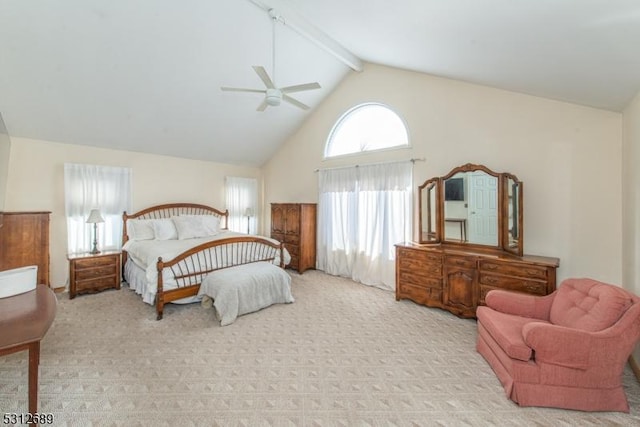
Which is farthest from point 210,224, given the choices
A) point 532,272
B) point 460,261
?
point 532,272

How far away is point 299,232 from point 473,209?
3.18 metres

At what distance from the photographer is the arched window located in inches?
179

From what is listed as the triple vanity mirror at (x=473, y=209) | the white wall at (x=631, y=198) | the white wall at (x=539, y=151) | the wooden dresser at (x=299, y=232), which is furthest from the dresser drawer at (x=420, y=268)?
the wooden dresser at (x=299, y=232)

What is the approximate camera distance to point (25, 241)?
3625 millimetres

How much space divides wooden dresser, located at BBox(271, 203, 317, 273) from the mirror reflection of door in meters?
3.04

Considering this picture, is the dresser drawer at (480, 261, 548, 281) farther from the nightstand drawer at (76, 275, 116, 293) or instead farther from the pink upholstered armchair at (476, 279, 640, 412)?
the nightstand drawer at (76, 275, 116, 293)

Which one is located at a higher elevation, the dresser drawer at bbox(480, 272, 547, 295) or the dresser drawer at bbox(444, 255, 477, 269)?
the dresser drawer at bbox(444, 255, 477, 269)

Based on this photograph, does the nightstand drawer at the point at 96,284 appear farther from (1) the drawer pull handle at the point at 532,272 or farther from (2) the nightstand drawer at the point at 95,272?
(1) the drawer pull handle at the point at 532,272

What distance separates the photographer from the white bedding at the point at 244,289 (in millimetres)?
3205

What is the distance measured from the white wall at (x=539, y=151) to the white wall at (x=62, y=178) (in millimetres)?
4279

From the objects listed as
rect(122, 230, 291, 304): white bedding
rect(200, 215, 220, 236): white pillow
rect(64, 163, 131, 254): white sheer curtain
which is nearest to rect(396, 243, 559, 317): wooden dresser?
rect(122, 230, 291, 304): white bedding

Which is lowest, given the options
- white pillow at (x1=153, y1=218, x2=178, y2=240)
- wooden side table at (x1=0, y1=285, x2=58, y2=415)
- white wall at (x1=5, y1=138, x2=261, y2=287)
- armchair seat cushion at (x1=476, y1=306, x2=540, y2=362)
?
armchair seat cushion at (x1=476, y1=306, x2=540, y2=362)

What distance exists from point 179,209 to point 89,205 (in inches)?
56.9

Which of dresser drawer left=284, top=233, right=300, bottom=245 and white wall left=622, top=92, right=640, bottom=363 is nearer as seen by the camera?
white wall left=622, top=92, right=640, bottom=363
